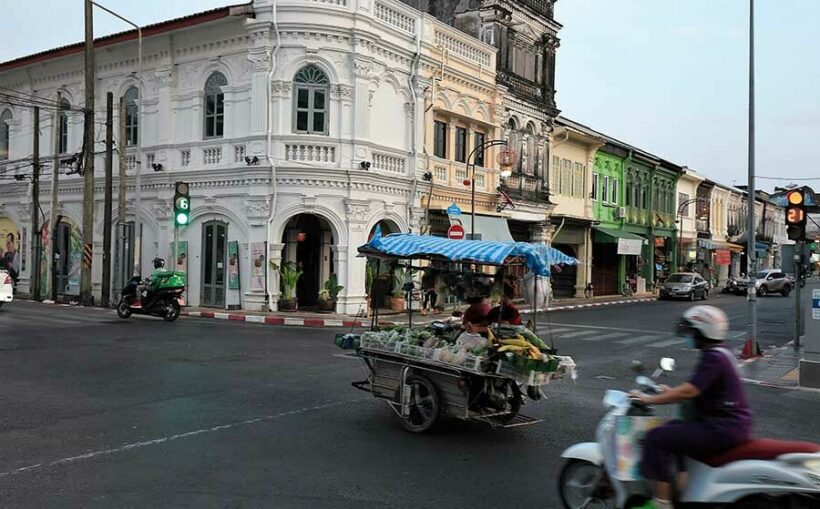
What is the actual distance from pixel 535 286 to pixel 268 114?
15114 millimetres

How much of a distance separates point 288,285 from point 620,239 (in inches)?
846

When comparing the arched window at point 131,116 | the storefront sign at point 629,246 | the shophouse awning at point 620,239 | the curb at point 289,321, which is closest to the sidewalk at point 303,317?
the curb at point 289,321

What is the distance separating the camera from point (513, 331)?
8586mm

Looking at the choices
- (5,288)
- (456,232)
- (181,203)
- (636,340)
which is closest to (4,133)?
(5,288)

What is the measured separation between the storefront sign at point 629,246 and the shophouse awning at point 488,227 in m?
10.9

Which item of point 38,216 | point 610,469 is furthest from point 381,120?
point 610,469

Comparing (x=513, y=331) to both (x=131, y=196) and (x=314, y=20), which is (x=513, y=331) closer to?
(x=314, y=20)

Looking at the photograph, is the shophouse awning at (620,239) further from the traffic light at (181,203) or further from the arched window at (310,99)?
the traffic light at (181,203)

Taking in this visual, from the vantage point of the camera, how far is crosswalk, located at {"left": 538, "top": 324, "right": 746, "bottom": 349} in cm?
1778

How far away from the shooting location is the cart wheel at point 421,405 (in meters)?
7.79

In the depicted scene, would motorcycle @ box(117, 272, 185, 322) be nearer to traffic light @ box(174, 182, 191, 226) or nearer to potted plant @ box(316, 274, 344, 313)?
traffic light @ box(174, 182, 191, 226)

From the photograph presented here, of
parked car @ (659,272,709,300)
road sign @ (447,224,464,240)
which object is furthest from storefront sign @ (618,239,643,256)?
road sign @ (447,224,464,240)

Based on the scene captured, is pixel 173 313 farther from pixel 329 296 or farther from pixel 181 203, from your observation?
pixel 329 296

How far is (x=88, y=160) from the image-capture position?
2342 centimetres
